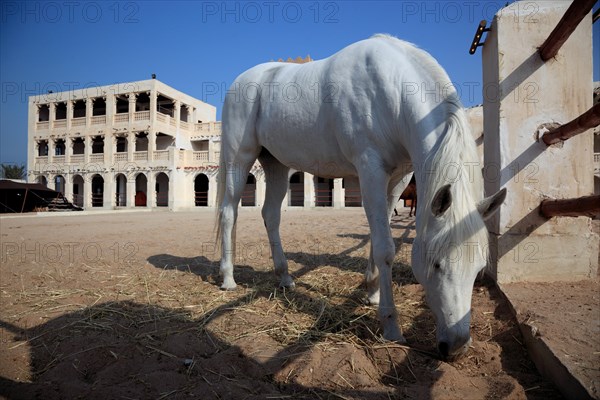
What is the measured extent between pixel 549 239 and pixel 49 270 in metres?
5.10

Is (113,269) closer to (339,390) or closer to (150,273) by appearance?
(150,273)

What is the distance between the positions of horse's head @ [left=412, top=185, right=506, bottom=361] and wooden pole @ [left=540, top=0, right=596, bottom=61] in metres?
1.24

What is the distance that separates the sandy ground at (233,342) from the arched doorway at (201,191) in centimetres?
2594

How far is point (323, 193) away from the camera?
91.2ft

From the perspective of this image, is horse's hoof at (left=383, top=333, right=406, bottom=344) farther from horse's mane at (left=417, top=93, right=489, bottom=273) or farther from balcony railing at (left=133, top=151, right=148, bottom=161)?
balcony railing at (left=133, top=151, right=148, bottom=161)

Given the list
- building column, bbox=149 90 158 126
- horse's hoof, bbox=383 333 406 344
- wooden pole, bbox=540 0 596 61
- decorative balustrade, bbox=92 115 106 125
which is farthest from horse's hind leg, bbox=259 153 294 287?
decorative balustrade, bbox=92 115 106 125

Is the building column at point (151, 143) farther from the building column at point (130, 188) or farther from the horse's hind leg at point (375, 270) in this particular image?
the horse's hind leg at point (375, 270)

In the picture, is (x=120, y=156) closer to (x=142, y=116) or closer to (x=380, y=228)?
(x=142, y=116)

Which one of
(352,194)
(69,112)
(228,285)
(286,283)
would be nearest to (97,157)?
(69,112)

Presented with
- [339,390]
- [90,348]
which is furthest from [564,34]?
[90,348]

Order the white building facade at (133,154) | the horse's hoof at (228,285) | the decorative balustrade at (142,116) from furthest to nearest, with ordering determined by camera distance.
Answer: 1. the decorative balustrade at (142,116)
2. the white building facade at (133,154)
3. the horse's hoof at (228,285)

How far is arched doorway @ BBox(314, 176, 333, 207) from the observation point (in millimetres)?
26214

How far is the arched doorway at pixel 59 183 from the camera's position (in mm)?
31797

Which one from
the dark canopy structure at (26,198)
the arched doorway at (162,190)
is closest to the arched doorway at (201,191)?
the arched doorway at (162,190)
